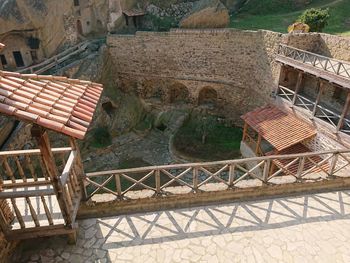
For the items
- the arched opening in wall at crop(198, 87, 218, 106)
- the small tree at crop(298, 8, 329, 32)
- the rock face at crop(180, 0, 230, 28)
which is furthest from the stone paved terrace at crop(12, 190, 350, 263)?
the rock face at crop(180, 0, 230, 28)

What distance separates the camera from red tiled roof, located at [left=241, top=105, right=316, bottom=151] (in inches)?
483

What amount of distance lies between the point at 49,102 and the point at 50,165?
100 cm

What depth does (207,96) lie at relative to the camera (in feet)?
63.2

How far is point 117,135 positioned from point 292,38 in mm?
11014

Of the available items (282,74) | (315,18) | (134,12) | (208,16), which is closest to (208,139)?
(282,74)

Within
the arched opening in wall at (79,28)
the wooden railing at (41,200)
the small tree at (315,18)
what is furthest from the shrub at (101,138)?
the small tree at (315,18)

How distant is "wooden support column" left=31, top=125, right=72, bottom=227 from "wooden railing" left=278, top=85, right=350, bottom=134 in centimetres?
1054

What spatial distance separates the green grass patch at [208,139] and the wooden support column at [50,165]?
11144mm

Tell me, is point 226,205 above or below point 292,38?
below

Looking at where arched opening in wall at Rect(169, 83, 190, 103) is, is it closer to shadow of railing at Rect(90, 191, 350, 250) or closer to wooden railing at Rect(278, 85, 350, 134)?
wooden railing at Rect(278, 85, 350, 134)

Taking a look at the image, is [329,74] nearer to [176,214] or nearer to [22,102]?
[176,214]

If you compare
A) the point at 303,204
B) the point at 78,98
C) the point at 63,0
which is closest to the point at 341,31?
the point at 303,204

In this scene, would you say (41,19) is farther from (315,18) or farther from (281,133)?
(315,18)

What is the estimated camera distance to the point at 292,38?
1386 centimetres
